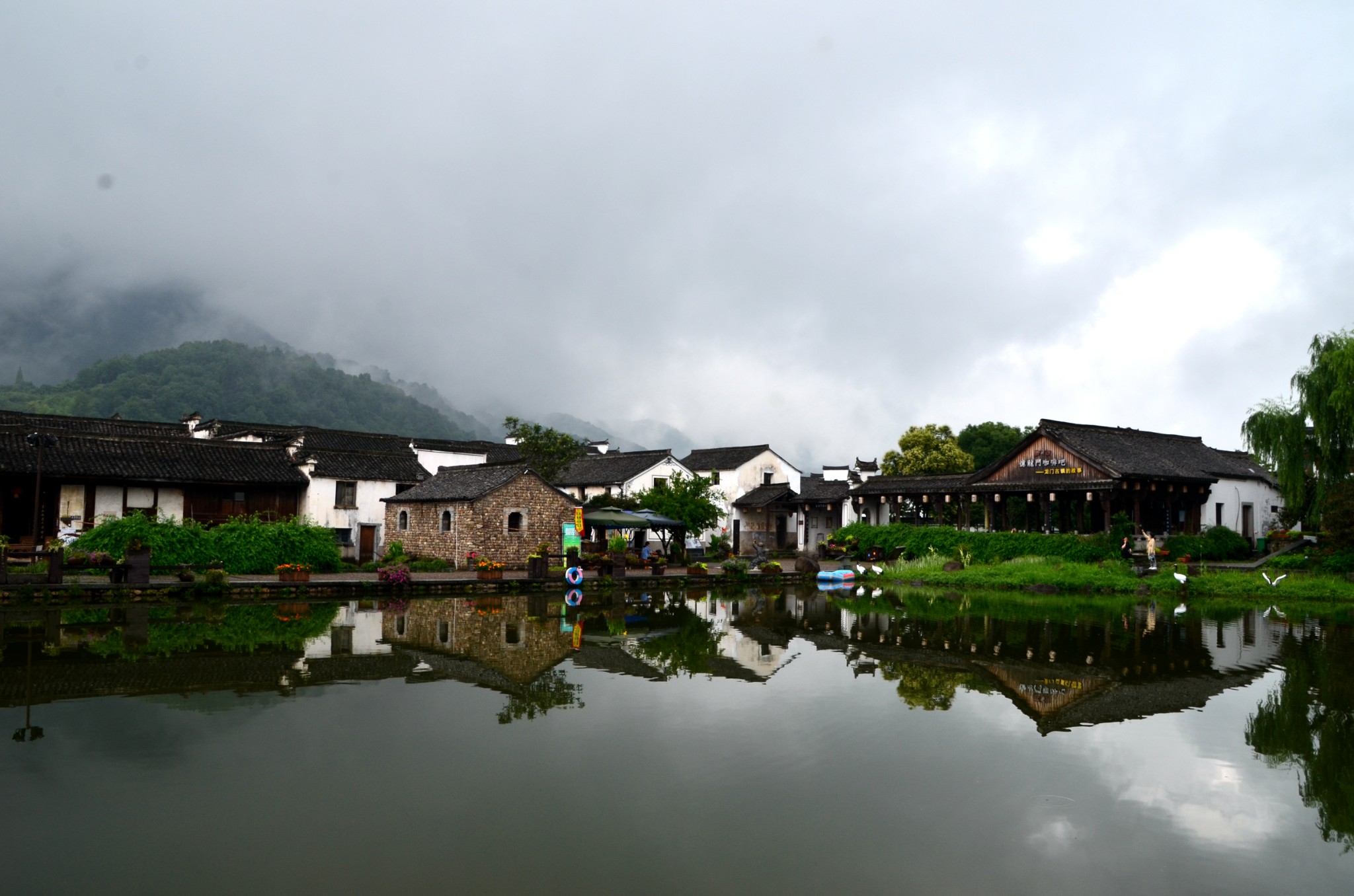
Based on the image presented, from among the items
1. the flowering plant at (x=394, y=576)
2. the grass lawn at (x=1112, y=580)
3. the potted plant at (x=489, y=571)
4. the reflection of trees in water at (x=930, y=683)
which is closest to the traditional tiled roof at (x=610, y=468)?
the grass lawn at (x=1112, y=580)

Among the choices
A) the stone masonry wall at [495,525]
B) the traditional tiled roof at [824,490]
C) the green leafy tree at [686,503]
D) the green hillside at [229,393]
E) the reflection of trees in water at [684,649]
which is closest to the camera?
the reflection of trees in water at [684,649]

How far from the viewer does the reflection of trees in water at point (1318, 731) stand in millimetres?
8375

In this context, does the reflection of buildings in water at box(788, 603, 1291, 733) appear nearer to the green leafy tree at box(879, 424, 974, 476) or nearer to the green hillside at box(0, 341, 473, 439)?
the green leafy tree at box(879, 424, 974, 476)

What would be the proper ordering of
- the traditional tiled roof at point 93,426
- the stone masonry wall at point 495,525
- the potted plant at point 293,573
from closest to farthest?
the potted plant at point 293,573 < the stone masonry wall at point 495,525 < the traditional tiled roof at point 93,426

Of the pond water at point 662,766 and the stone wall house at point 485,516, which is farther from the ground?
the stone wall house at point 485,516

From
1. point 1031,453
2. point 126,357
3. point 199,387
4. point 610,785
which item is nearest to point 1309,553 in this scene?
point 1031,453

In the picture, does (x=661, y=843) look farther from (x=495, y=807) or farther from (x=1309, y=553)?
(x=1309, y=553)

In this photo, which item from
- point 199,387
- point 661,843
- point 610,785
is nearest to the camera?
point 661,843

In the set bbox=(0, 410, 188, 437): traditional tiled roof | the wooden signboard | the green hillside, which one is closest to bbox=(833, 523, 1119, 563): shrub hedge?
the wooden signboard

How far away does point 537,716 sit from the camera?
435 inches

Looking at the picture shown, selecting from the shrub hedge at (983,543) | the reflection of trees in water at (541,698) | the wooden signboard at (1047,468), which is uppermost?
the wooden signboard at (1047,468)

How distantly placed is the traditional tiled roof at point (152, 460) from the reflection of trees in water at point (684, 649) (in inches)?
903

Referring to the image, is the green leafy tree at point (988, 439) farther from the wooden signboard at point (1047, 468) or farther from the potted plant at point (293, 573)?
the potted plant at point (293, 573)

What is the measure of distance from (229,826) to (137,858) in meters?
0.72
